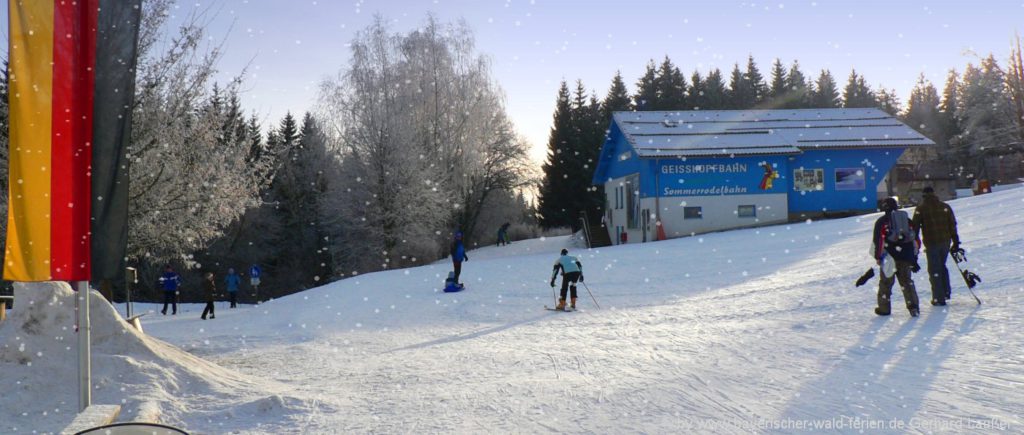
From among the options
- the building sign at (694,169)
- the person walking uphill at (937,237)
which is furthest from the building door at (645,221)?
the person walking uphill at (937,237)

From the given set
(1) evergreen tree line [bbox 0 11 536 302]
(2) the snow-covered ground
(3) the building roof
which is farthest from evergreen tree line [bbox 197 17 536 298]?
Answer: (2) the snow-covered ground

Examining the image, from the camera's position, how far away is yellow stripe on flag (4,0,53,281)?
429 cm

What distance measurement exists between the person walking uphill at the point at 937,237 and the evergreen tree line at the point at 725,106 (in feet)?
131

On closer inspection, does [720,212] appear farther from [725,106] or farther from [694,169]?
[725,106]

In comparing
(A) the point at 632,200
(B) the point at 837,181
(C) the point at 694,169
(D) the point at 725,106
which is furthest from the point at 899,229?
(D) the point at 725,106

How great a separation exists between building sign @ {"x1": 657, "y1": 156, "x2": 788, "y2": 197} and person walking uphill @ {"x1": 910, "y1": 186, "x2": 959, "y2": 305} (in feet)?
63.3

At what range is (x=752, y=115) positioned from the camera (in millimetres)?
34188

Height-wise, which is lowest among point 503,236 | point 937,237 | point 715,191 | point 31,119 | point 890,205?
point 937,237

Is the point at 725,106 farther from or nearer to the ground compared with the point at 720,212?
farther from the ground

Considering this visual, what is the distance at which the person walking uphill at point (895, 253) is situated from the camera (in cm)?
921

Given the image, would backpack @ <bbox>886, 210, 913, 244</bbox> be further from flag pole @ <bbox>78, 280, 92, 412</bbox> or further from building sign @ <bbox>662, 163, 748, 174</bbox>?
building sign @ <bbox>662, 163, 748, 174</bbox>

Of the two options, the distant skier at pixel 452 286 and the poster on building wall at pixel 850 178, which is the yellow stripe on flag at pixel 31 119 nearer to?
the distant skier at pixel 452 286

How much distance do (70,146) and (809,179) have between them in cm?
2970

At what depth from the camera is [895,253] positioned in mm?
9398
